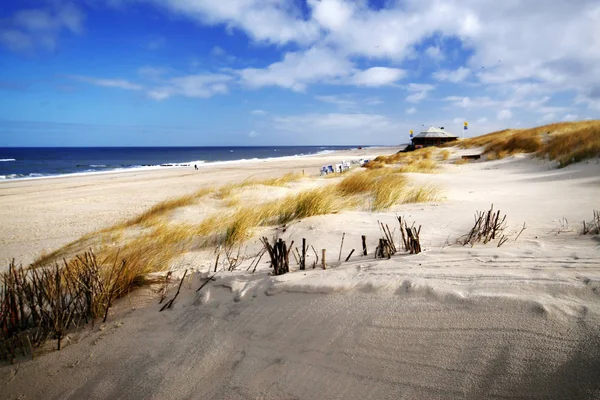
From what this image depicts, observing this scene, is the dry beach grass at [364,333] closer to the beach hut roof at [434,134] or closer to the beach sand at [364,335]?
the beach sand at [364,335]

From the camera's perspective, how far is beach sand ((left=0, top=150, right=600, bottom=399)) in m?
1.52

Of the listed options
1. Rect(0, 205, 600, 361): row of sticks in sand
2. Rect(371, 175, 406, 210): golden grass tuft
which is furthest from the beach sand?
Rect(371, 175, 406, 210): golden grass tuft

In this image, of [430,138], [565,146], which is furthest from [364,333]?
[430,138]

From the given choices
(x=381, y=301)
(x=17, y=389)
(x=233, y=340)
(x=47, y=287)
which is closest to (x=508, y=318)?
(x=381, y=301)

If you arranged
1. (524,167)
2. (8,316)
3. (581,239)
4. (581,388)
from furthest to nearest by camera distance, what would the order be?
(524,167) < (581,239) < (8,316) < (581,388)

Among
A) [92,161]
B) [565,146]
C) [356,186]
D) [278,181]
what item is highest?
[565,146]

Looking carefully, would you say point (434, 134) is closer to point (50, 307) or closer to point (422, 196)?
point (422, 196)

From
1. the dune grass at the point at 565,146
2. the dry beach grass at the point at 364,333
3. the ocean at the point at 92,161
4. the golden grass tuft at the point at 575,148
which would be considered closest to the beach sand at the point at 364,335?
the dry beach grass at the point at 364,333

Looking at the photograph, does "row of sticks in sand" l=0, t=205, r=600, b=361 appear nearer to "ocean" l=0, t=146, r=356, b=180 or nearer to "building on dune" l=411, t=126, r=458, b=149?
"ocean" l=0, t=146, r=356, b=180

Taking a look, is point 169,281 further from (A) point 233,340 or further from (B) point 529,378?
(B) point 529,378

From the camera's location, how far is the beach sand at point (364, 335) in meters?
1.52

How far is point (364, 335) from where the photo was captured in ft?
6.12

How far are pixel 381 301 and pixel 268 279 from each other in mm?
986

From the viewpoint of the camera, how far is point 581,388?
4.34 feet
